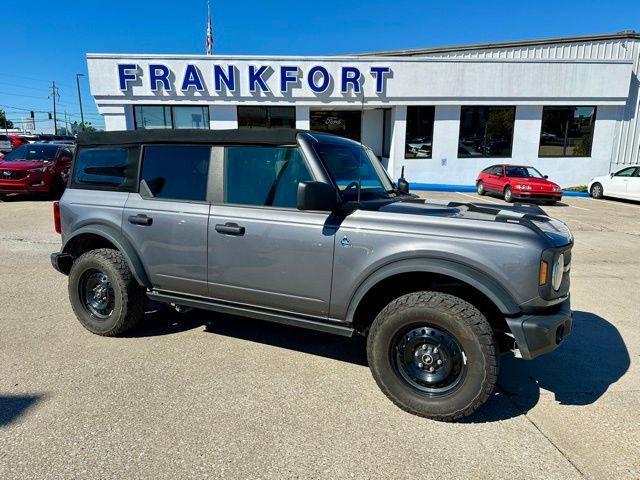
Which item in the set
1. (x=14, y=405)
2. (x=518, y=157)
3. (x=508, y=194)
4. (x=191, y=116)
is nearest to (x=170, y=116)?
(x=191, y=116)

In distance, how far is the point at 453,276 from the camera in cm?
282

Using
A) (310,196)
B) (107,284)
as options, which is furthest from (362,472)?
(107,284)

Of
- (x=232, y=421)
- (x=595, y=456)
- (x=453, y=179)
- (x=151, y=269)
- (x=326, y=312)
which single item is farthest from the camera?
(x=453, y=179)

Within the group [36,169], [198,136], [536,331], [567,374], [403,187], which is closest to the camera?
[536,331]

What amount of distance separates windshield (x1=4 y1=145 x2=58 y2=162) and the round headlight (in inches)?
624

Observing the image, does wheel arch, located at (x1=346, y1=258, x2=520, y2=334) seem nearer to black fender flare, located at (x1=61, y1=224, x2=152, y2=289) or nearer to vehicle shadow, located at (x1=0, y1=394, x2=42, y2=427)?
black fender flare, located at (x1=61, y1=224, x2=152, y2=289)

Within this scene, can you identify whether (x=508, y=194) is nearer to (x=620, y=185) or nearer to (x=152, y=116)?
(x=620, y=185)

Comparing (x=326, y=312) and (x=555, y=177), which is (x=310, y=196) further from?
(x=555, y=177)

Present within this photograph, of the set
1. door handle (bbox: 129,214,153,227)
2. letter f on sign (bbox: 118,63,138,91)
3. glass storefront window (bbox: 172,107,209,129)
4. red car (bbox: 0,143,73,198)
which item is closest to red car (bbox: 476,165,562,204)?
glass storefront window (bbox: 172,107,209,129)

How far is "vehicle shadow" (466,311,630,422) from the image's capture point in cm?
322

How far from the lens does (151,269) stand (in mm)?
3906

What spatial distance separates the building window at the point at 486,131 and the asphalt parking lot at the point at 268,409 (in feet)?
53.8

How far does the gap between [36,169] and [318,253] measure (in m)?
14.0

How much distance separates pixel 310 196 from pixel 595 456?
2358 mm
